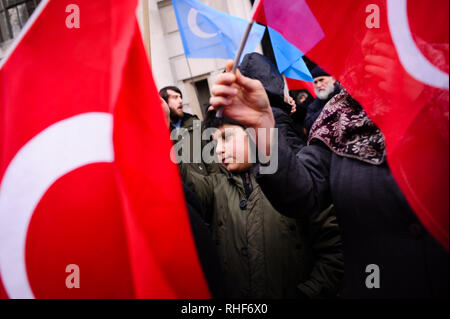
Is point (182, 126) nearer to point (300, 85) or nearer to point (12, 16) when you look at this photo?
point (300, 85)

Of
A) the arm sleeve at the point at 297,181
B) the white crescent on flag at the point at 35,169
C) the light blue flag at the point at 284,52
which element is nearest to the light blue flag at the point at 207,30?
the light blue flag at the point at 284,52

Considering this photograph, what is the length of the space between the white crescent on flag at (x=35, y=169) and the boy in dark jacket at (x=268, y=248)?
54 cm

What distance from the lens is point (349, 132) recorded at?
1.02 metres

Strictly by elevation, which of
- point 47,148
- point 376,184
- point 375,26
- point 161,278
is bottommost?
point 161,278

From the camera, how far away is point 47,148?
1012 mm

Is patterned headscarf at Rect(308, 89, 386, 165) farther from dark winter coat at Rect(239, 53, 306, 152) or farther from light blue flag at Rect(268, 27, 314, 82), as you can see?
light blue flag at Rect(268, 27, 314, 82)

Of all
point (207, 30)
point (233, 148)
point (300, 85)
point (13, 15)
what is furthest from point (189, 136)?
point (13, 15)

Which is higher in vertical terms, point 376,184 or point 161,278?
point 376,184

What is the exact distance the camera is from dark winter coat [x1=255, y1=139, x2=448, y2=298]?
86cm

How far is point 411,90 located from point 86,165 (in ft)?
3.27

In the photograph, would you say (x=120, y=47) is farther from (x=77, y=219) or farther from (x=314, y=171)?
(x=314, y=171)

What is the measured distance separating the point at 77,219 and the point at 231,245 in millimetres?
688

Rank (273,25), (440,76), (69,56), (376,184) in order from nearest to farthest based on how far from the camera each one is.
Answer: (440,76) → (376,184) → (69,56) → (273,25)

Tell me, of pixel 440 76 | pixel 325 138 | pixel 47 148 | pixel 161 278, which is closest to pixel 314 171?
pixel 325 138
